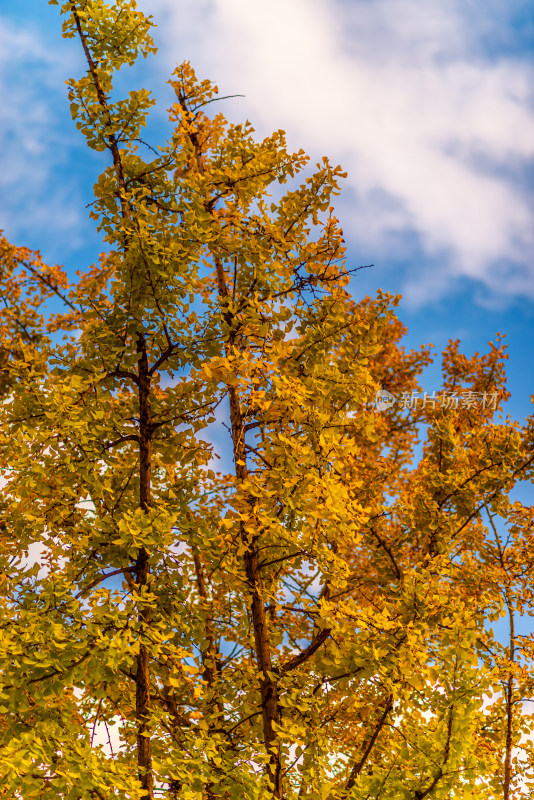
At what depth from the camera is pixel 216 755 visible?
16.9 feet

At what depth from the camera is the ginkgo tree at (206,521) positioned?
4891 millimetres

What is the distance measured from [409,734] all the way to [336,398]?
274cm

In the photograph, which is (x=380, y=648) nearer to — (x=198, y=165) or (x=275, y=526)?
(x=275, y=526)

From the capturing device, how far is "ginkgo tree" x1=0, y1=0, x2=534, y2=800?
4.89 meters

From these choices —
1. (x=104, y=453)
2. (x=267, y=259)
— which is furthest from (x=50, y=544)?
(x=267, y=259)

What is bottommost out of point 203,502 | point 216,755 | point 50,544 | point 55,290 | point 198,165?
point 216,755

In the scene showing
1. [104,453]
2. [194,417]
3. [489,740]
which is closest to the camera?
[104,453]

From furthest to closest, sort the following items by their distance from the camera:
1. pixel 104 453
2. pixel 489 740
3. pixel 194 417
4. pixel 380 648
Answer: pixel 489 740 → pixel 194 417 → pixel 104 453 → pixel 380 648

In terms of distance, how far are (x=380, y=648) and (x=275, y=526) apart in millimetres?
1169

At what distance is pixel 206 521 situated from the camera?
19.2ft

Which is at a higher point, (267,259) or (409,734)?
(267,259)

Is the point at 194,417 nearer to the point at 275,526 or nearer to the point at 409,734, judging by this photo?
the point at 275,526

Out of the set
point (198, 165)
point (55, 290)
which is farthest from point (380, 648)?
point (198, 165)

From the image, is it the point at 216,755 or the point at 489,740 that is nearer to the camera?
the point at 216,755
